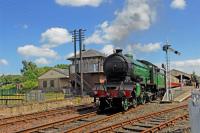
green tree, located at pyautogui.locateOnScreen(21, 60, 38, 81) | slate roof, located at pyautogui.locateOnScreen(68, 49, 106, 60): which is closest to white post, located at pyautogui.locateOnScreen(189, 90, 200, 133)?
slate roof, located at pyautogui.locateOnScreen(68, 49, 106, 60)

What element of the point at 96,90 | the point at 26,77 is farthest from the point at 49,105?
the point at 26,77

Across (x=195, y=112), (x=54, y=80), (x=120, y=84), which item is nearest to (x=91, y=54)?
(x=54, y=80)

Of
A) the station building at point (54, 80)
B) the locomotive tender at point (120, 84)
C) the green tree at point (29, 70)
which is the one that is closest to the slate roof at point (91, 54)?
the station building at point (54, 80)

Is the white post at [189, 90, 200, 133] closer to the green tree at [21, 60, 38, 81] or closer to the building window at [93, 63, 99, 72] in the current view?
the building window at [93, 63, 99, 72]

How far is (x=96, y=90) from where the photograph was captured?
822 inches

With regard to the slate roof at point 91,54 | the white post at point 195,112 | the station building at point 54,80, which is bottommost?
the white post at point 195,112

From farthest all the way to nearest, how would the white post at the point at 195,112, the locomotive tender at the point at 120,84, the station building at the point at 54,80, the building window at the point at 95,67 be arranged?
the station building at the point at 54,80 < the building window at the point at 95,67 < the locomotive tender at the point at 120,84 < the white post at the point at 195,112

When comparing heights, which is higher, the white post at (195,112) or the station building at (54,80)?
the station building at (54,80)

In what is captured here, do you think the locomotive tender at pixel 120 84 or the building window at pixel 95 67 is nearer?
the locomotive tender at pixel 120 84

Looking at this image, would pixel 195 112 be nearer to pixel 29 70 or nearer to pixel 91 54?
pixel 91 54

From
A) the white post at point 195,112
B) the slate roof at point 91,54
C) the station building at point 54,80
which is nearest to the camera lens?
the white post at point 195,112

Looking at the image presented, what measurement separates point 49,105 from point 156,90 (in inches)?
384

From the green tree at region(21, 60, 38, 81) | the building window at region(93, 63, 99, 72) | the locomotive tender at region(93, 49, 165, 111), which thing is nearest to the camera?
the locomotive tender at region(93, 49, 165, 111)

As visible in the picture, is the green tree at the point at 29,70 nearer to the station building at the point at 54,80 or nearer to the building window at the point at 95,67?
the station building at the point at 54,80
